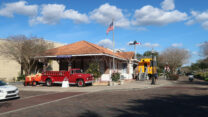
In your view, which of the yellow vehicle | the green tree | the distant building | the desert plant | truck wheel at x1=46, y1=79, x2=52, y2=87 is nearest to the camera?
truck wheel at x1=46, y1=79, x2=52, y2=87

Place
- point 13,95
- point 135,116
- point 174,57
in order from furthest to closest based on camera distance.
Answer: point 174,57, point 13,95, point 135,116

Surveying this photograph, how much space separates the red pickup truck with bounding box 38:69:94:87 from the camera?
19938mm

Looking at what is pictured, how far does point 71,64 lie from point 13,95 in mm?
14022

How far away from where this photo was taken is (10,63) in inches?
1168

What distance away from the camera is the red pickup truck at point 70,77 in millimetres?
19938

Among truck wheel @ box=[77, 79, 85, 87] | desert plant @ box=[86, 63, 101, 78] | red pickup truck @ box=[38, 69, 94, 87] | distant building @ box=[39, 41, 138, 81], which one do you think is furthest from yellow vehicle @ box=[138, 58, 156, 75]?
truck wheel @ box=[77, 79, 85, 87]

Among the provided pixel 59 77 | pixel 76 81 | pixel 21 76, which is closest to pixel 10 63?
pixel 21 76

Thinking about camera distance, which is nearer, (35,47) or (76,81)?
(76,81)

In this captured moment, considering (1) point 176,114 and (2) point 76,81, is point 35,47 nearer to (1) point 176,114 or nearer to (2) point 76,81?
(2) point 76,81

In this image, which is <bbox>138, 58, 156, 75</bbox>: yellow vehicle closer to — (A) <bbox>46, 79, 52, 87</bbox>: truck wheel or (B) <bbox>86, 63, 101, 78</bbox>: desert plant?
(B) <bbox>86, 63, 101, 78</bbox>: desert plant

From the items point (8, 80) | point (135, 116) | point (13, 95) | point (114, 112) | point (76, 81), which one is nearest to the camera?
point (135, 116)

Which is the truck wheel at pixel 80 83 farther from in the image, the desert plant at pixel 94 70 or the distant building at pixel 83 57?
the distant building at pixel 83 57

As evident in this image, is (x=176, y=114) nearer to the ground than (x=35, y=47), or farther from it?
nearer to the ground

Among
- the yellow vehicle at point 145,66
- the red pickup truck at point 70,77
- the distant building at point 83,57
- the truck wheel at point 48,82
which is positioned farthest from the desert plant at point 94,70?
the yellow vehicle at point 145,66
